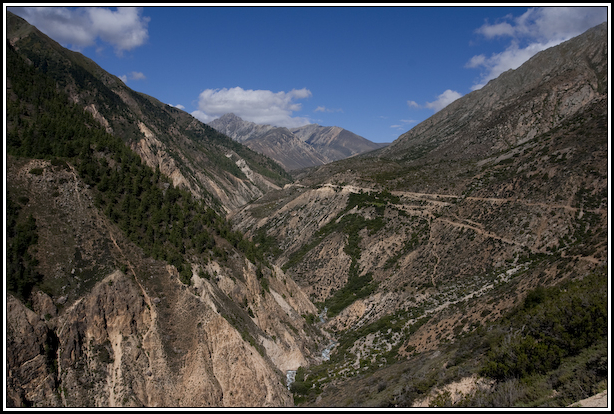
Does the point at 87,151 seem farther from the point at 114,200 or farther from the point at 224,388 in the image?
the point at 224,388

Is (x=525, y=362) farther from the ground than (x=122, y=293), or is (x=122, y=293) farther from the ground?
(x=122, y=293)

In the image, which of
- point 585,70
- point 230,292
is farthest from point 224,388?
point 585,70

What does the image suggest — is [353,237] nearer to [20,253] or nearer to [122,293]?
[122,293]

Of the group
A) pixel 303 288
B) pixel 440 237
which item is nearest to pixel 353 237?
pixel 303 288

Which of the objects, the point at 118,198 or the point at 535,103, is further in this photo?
the point at 535,103

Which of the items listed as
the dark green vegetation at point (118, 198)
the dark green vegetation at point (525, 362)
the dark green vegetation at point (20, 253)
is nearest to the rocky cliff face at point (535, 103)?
the dark green vegetation at point (525, 362)

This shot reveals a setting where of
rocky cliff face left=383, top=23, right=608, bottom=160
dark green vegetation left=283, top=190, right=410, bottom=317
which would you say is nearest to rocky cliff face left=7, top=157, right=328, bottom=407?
dark green vegetation left=283, top=190, right=410, bottom=317

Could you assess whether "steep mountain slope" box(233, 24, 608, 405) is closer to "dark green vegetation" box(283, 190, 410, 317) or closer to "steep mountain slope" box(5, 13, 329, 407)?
"dark green vegetation" box(283, 190, 410, 317)
